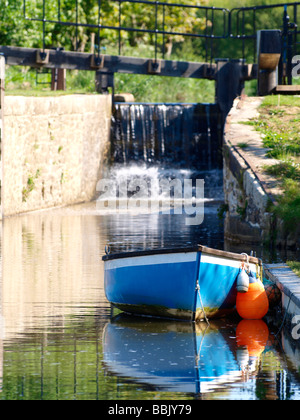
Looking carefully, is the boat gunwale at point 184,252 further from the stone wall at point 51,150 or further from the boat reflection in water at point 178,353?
the stone wall at point 51,150

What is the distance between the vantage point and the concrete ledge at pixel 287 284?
8.99 metres

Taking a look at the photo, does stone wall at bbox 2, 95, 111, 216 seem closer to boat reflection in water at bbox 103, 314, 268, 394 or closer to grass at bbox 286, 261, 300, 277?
grass at bbox 286, 261, 300, 277

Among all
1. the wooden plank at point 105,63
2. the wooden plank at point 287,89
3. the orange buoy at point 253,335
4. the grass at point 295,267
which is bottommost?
the orange buoy at point 253,335

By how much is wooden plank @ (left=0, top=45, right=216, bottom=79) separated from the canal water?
1058cm

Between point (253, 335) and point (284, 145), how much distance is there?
28.2 feet

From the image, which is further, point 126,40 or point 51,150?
point 126,40

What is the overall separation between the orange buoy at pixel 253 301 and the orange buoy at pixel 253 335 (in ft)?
0.31

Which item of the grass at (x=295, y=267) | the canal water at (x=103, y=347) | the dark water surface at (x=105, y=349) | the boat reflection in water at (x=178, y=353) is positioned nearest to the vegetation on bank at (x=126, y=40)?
the canal water at (x=103, y=347)

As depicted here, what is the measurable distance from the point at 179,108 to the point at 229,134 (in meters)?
7.84

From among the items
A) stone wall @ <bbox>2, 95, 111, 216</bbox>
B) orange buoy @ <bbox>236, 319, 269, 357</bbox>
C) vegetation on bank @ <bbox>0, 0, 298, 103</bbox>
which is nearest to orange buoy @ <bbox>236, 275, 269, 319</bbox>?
orange buoy @ <bbox>236, 319, 269, 357</bbox>

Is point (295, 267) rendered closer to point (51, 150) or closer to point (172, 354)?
point (172, 354)

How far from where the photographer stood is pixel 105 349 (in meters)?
8.33

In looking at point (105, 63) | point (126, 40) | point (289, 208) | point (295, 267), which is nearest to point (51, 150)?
point (105, 63)

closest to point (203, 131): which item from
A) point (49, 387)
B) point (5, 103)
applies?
point (5, 103)
